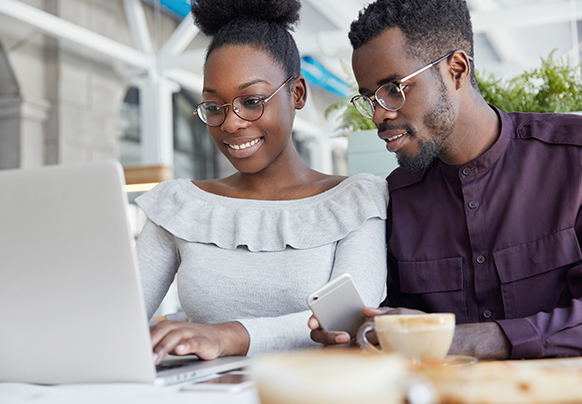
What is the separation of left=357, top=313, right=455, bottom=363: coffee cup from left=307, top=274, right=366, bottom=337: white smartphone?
0.25 metres

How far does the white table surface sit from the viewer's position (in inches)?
27.9

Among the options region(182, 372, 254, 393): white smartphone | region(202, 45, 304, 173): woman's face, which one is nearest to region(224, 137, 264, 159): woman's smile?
region(202, 45, 304, 173): woman's face

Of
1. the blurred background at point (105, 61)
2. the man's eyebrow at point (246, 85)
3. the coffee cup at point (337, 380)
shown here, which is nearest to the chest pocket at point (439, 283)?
the man's eyebrow at point (246, 85)

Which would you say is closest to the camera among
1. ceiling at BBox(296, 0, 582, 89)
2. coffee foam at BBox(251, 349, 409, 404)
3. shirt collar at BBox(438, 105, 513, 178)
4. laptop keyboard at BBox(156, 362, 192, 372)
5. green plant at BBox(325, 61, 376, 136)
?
coffee foam at BBox(251, 349, 409, 404)

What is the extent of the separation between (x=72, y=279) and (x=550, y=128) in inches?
46.0

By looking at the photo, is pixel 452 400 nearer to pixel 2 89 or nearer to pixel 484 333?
pixel 484 333

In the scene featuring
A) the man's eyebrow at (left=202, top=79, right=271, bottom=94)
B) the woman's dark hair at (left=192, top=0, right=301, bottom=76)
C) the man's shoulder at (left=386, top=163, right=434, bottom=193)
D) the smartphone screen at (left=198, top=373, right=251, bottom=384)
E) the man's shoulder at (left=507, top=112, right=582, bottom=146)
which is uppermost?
the woman's dark hair at (left=192, top=0, right=301, bottom=76)

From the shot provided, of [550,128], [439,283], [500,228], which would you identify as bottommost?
[439,283]

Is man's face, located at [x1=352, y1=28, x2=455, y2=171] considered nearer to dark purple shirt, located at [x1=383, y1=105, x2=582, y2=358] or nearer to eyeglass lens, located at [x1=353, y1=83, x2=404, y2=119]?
eyeglass lens, located at [x1=353, y1=83, x2=404, y2=119]

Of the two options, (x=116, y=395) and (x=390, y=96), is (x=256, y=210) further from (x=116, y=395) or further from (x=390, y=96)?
(x=116, y=395)

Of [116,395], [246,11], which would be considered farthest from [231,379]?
[246,11]

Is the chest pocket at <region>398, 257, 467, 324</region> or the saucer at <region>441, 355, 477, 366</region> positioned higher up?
Answer: the chest pocket at <region>398, 257, 467, 324</region>

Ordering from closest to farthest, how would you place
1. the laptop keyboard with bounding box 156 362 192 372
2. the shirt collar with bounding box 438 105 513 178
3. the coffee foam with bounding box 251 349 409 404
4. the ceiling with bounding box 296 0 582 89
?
1. the coffee foam with bounding box 251 349 409 404
2. the laptop keyboard with bounding box 156 362 192 372
3. the shirt collar with bounding box 438 105 513 178
4. the ceiling with bounding box 296 0 582 89

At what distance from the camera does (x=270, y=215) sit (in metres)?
1.65
